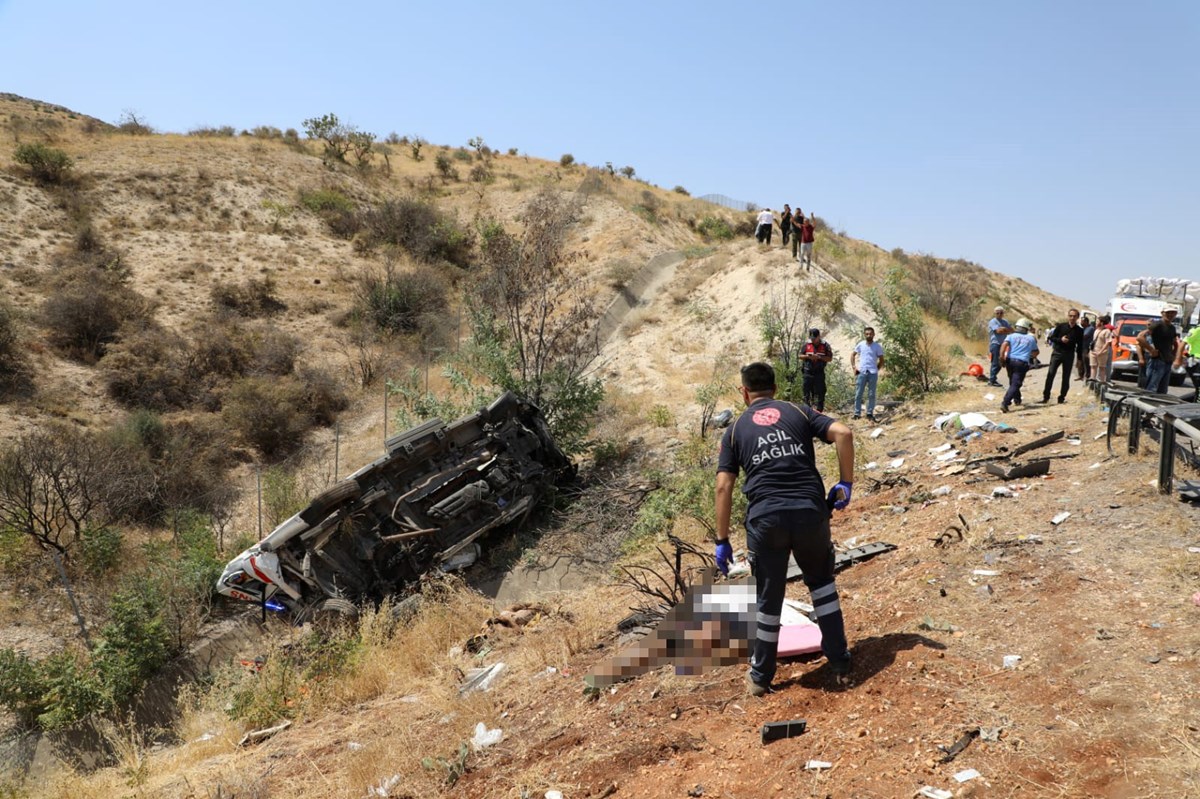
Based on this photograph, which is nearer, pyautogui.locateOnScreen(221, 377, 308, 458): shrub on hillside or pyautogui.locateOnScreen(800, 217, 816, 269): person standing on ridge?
pyautogui.locateOnScreen(221, 377, 308, 458): shrub on hillside

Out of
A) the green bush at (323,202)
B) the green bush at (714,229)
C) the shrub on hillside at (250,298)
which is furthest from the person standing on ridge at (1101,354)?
the green bush at (323,202)

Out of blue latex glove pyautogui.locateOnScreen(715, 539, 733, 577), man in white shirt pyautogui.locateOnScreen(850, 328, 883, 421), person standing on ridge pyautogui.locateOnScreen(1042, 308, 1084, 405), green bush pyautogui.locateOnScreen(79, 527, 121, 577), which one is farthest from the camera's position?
green bush pyautogui.locateOnScreen(79, 527, 121, 577)

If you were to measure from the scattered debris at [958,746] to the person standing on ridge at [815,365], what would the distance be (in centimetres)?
909

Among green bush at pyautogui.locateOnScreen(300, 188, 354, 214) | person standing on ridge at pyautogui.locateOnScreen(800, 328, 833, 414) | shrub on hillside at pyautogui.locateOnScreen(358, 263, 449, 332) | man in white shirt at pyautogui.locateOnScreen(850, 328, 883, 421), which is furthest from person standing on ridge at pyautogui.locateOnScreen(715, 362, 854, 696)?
green bush at pyautogui.locateOnScreen(300, 188, 354, 214)

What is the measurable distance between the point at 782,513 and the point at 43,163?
31.9m

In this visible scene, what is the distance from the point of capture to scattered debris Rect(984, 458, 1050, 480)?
23.7 ft

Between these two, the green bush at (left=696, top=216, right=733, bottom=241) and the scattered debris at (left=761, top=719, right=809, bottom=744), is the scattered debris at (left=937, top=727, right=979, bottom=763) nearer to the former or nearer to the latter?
the scattered debris at (left=761, top=719, right=809, bottom=744)

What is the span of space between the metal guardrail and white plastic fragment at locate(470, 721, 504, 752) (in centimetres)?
528

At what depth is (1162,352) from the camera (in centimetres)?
921

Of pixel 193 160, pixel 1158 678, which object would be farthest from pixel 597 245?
pixel 1158 678

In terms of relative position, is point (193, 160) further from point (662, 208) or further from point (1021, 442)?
point (1021, 442)

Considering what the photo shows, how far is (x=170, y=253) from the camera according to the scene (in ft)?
82.4

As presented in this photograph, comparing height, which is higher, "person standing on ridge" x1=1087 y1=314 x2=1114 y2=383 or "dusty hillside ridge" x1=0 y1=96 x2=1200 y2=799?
"person standing on ridge" x1=1087 y1=314 x2=1114 y2=383

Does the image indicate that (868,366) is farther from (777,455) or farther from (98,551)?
(98,551)
